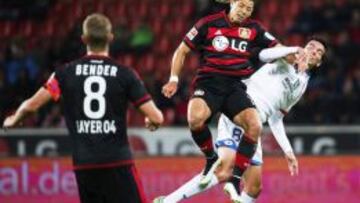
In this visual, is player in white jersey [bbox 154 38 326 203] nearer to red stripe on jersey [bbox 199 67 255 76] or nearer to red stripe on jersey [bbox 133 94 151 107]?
red stripe on jersey [bbox 199 67 255 76]

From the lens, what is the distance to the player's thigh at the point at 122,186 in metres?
7.45

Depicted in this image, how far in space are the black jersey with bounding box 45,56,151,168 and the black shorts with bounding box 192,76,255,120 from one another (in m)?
2.54

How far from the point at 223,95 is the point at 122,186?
2.73m

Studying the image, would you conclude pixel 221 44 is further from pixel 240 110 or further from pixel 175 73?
pixel 240 110

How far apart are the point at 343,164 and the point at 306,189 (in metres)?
0.60

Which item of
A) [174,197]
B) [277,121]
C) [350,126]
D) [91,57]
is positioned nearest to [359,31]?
[350,126]

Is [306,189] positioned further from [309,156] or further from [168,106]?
[168,106]

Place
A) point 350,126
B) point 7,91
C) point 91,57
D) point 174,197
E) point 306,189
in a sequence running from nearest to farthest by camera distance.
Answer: point 91,57
point 174,197
point 306,189
point 350,126
point 7,91

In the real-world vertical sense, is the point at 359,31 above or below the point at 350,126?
above

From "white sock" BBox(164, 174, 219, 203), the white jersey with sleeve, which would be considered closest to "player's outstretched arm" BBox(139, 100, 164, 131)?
"white sock" BBox(164, 174, 219, 203)

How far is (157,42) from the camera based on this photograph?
18156 mm

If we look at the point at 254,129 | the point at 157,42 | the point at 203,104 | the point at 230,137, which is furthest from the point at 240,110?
the point at 157,42

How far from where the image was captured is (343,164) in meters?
13.8

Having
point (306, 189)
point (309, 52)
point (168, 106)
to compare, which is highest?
point (309, 52)
